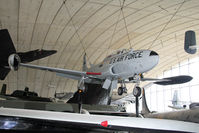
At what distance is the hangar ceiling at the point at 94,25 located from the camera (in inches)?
608

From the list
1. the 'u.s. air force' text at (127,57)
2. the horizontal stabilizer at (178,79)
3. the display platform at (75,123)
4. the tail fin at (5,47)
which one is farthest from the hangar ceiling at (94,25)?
the display platform at (75,123)

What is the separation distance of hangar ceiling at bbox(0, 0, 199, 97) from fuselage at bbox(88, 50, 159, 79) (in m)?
6.49

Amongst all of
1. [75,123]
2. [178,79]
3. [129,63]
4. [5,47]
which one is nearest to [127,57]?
[129,63]

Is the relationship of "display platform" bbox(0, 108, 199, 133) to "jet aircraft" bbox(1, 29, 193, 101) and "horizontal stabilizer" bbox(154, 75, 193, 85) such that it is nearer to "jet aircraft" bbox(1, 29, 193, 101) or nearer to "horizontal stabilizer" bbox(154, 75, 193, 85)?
"jet aircraft" bbox(1, 29, 193, 101)

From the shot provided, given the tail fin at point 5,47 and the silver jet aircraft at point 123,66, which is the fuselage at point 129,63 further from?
the tail fin at point 5,47

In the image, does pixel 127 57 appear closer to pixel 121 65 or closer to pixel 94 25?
pixel 121 65

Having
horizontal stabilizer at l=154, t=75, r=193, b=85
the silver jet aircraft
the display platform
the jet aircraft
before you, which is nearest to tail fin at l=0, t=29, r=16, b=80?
the jet aircraft

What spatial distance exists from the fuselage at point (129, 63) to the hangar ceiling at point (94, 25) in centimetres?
649

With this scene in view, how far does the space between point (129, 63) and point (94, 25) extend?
1012 centimetres

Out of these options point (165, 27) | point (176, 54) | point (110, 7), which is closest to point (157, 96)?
point (176, 54)

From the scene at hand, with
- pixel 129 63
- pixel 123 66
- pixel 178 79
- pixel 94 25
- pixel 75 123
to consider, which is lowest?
pixel 75 123

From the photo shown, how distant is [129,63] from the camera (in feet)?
30.6

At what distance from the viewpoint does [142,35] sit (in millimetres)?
21391

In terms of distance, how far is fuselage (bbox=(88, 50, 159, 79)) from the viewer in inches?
353
